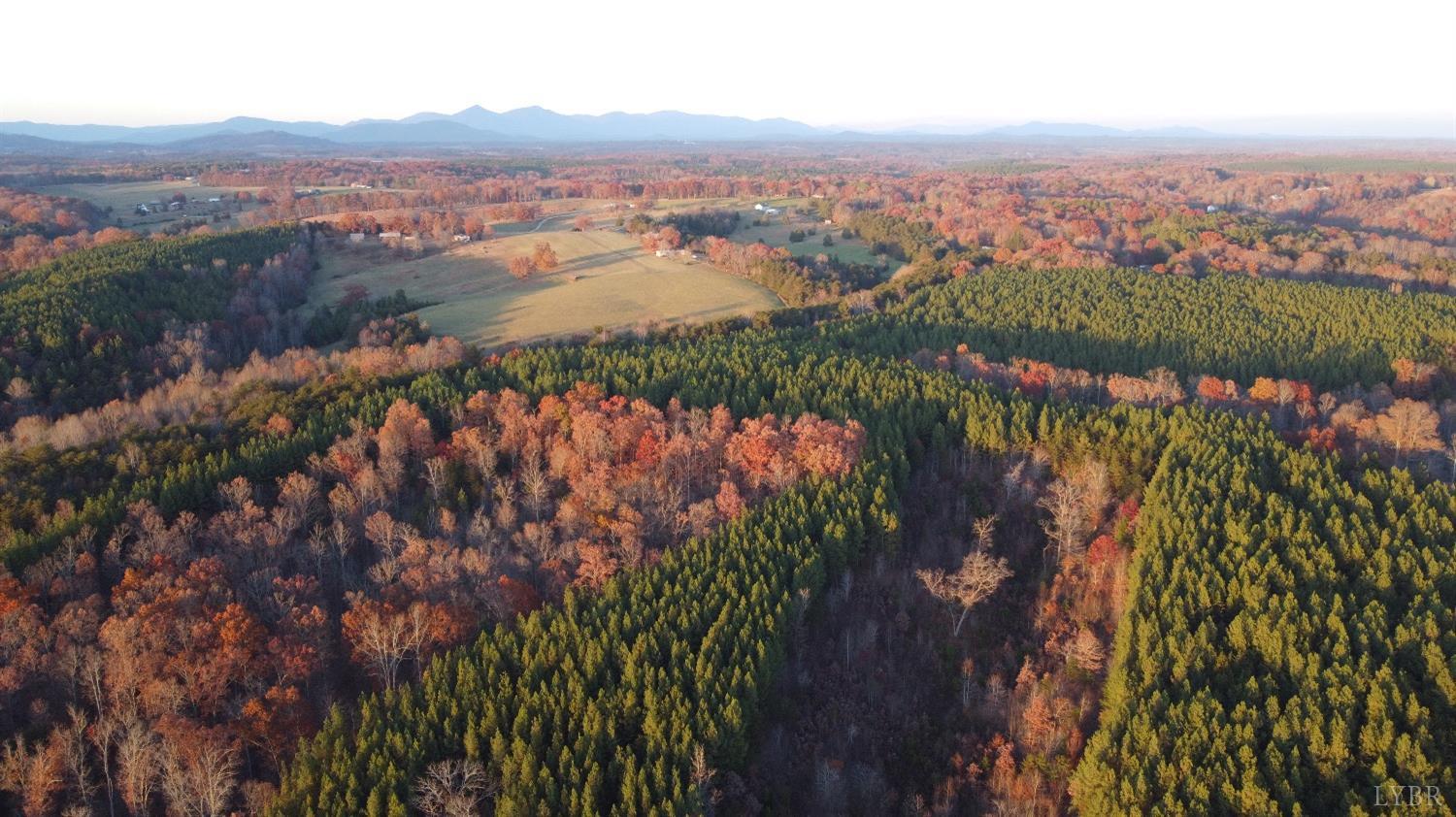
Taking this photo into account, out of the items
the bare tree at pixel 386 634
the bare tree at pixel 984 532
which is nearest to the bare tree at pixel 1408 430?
the bare tree at pixel 984 532

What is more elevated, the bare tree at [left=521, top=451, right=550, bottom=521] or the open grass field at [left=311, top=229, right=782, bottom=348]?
the open grass field at [left=311, top=229, right=782, bottom=348]

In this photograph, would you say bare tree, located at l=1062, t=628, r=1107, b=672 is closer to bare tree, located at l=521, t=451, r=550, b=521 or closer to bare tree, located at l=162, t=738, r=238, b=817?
bare tree, located at l=521, t=451, r=550, b=521

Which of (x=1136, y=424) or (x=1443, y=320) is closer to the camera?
(x=1136, y=424)

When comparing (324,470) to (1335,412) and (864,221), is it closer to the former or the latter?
(1335,412)

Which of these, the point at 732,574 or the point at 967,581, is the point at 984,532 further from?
the point at 732,574

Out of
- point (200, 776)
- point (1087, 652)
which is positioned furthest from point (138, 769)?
point (1087, 652)

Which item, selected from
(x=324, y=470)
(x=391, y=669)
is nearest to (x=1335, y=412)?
(x=391, y=669)

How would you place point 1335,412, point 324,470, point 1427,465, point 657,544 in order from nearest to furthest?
point 657,544 < point 324,470 < point 1427,465 < point 1335,412

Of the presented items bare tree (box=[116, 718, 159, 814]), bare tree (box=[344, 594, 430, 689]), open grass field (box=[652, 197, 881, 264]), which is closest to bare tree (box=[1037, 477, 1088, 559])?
bare tree (box=[344, 594, 430, 689])
